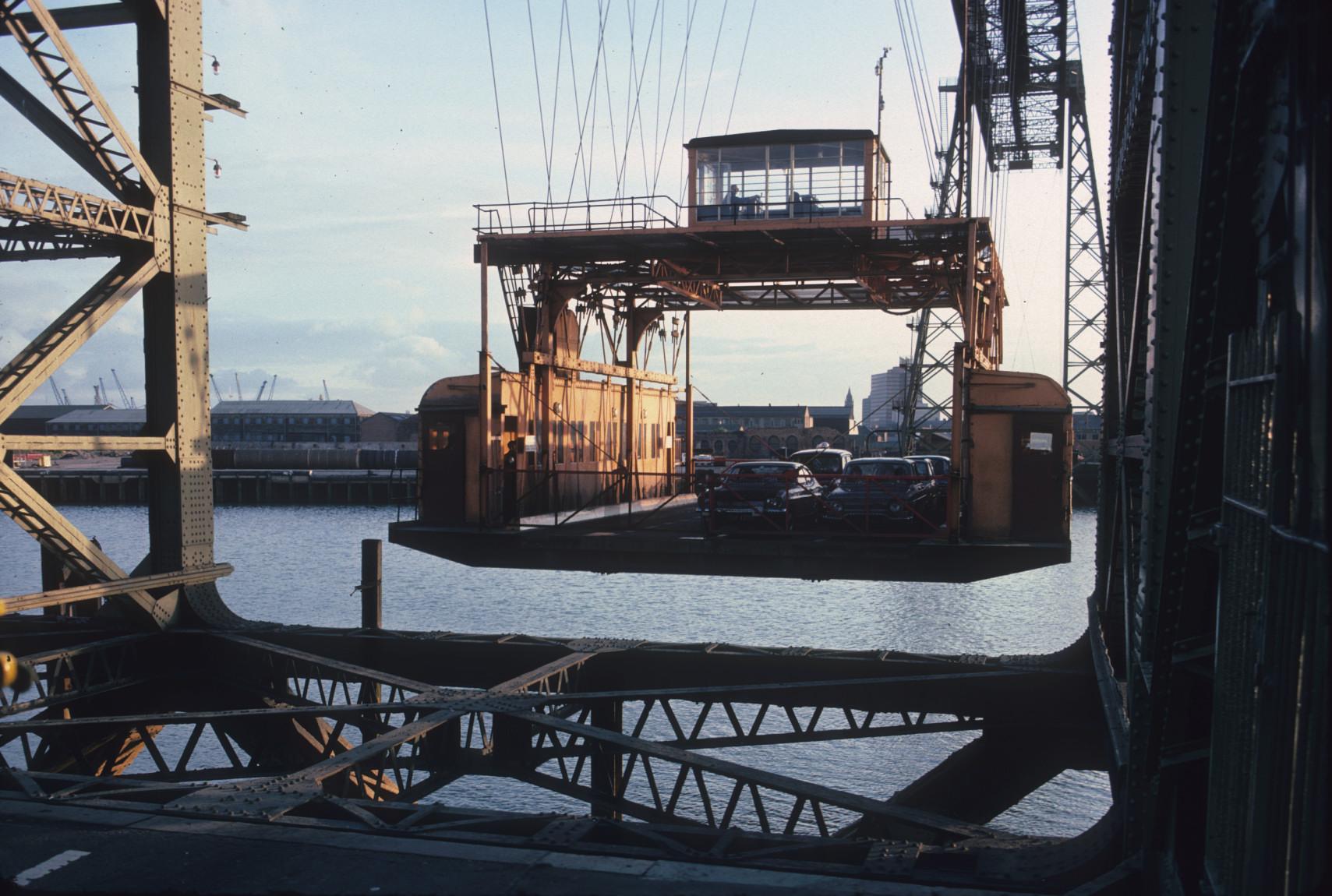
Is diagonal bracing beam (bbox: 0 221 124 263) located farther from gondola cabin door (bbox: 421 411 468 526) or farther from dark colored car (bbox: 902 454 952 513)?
dark colored car (bbox: 902 454 952 513)

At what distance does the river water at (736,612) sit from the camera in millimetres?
29562

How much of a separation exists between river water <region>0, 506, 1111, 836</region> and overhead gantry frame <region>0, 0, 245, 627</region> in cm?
1353

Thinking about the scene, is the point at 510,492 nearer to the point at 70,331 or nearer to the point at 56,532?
the point at 56,532

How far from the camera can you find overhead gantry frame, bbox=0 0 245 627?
42.7ft

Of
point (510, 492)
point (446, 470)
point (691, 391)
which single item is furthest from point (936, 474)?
point (446, 470)

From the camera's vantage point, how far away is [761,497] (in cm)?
2205

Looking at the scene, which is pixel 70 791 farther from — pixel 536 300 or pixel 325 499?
pixel 325 499

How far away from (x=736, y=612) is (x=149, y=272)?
34.0m

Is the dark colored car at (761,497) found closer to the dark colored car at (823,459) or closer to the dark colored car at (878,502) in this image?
the dark colored car at (878,502)

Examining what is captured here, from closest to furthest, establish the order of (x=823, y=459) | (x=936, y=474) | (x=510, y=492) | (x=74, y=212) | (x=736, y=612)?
(x=74, y=212) < (x=510, y=492) < (x=936, y=474) < (x=823, y=459) < (x=736, y=612)

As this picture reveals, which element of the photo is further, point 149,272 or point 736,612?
point 736,612

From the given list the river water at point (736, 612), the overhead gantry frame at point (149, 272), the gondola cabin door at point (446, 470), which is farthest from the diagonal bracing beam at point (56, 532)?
the river water at point (736, 612)

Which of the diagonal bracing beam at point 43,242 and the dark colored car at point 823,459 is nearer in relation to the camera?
the diagonal bracing beam at point 43,242

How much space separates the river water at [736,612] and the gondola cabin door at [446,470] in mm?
9288
